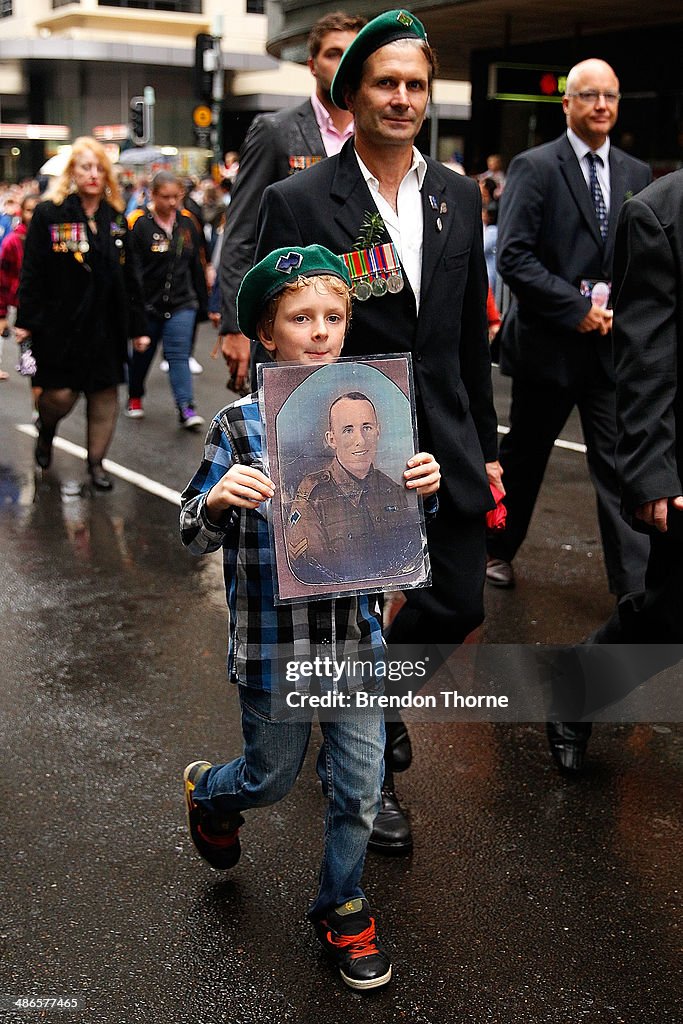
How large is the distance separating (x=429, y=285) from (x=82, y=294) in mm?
5117

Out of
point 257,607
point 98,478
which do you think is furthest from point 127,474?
point 257,607

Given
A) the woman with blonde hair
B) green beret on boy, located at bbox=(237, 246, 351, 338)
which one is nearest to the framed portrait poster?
green beret on boy, located at bbox=(237, 246, 351, 338)

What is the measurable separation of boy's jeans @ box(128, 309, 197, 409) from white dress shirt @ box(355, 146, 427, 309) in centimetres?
703

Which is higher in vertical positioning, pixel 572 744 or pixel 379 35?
pixel 379 35

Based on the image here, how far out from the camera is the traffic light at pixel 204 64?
2517 cm

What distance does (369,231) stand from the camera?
345 cm

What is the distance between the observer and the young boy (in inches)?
113

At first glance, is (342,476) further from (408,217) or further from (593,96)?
(593,96)

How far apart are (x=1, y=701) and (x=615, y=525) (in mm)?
2560

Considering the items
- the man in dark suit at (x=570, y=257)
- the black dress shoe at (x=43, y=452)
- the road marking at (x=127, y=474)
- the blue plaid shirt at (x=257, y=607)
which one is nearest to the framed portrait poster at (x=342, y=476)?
the blue plaid shirt at (x=257, y=607)

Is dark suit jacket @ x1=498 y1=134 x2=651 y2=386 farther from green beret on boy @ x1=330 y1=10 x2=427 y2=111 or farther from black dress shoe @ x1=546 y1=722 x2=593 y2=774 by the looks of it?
green beret on boy @ x1=330 y1=10 x2=427 y2=111

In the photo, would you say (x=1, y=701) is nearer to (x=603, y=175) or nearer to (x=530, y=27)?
(x=603, y=175)

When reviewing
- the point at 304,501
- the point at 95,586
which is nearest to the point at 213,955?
the point at 304,501

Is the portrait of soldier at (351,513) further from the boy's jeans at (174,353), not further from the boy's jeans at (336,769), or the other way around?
the boy's jeans at (174,353)
